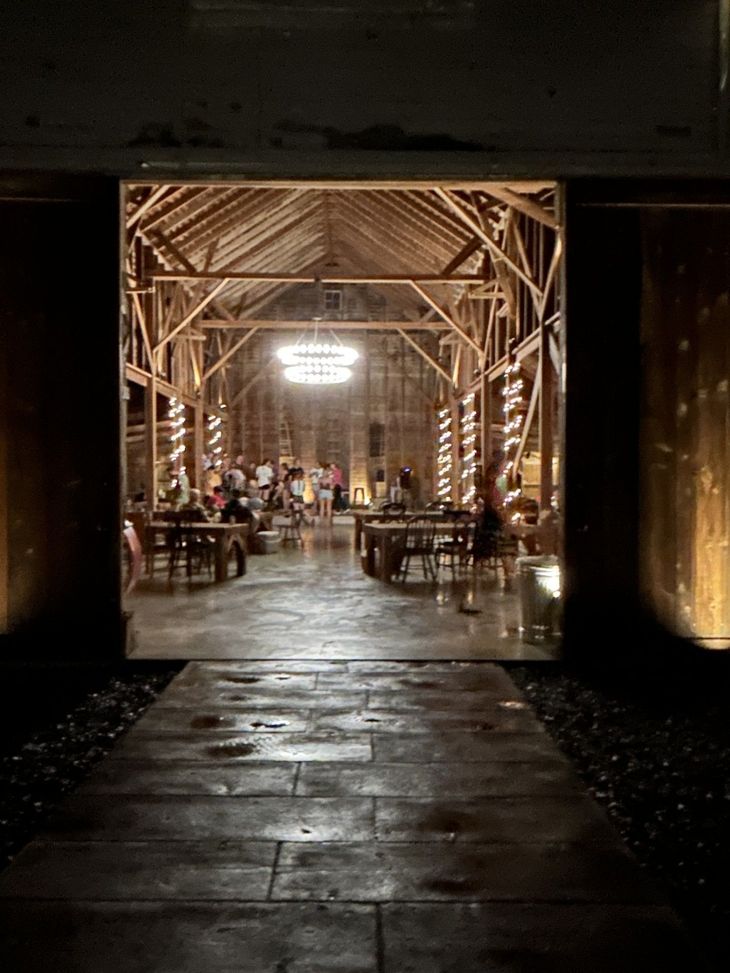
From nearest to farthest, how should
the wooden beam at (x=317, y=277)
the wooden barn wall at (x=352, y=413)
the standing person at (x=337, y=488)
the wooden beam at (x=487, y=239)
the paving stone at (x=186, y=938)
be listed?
1. the paving stone at (x=186, y=938)
2. the wooden beam at (x=487, y=239)
3. the wooden beam at (x=317, y=277)
4. the standing person at (x=337, y=488)
5. the wooden barn wall at (x=352, y=413)

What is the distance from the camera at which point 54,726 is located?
416 centimetres

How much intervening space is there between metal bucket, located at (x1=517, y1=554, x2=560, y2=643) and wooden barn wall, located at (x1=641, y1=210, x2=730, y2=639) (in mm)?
711

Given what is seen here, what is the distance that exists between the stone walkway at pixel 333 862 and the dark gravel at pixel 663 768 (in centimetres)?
20

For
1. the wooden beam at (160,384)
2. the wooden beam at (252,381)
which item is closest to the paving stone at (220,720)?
the wooden beam at (160,384)

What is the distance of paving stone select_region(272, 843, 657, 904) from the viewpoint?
2289 mm

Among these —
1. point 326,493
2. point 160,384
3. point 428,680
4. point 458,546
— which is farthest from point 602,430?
point 326,493

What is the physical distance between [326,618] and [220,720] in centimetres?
273

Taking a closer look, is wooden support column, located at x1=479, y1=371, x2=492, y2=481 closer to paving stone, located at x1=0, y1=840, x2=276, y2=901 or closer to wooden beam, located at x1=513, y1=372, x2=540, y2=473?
wooden beam, located at x1=513, y1=372, x2=540, y2=473

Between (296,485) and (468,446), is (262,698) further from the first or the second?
(296,485)

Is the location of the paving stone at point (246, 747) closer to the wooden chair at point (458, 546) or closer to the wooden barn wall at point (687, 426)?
the wooden barn wall at point (687, 426)

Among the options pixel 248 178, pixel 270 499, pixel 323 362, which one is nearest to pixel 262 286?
pixel 270 499

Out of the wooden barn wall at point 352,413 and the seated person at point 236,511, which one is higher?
the wooden barn wall at point 352,413

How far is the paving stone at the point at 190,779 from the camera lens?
3062mm

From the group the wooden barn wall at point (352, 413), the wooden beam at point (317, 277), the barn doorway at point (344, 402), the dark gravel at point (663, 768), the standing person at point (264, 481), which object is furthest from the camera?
the wooden barn wall at point (352, 413)
